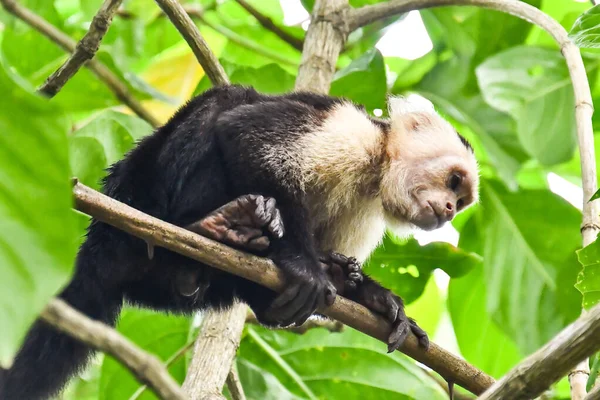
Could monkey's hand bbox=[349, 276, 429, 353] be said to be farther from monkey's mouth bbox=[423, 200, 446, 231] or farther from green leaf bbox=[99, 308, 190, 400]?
green leaf bbox=[99, 308, 190, 400]

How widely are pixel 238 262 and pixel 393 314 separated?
2.68 ft

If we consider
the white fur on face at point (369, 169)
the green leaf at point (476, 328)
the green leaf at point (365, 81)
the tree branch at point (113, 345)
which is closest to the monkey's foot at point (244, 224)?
the white fur on face at point (369, 169)

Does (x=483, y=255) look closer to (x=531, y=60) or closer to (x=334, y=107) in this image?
(x=531, y=60)

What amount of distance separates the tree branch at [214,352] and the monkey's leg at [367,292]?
1.54 ft

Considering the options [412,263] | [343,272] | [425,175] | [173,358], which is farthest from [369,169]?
[173,358]

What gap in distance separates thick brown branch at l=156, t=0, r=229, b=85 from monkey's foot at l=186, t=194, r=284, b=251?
2.80ft

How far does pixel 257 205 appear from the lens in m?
2.72

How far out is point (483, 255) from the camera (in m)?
4.23

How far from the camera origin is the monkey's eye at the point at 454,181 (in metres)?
3.38

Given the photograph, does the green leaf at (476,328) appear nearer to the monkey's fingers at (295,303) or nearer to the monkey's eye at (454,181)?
the monkey's eye at (454,181)

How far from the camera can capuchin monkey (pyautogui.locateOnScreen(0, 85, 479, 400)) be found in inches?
105

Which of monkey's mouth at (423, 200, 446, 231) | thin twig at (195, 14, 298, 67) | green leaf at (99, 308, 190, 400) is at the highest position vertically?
thin twig at (195, 14, 298, 67)

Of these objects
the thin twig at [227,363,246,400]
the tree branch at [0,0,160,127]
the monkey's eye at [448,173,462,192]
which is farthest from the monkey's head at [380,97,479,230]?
the tree branch at [0,0,160,127]

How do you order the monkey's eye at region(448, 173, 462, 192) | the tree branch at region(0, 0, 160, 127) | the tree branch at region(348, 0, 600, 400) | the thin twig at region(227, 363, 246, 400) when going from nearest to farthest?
the tree branch at region(348, 0, 600, 400) → the thin twig at region(227, 363, 246, 400) → the monkey's eye at region(448, 173, 462, 192) → the tree branch at region(0, 0, 160, 127)
